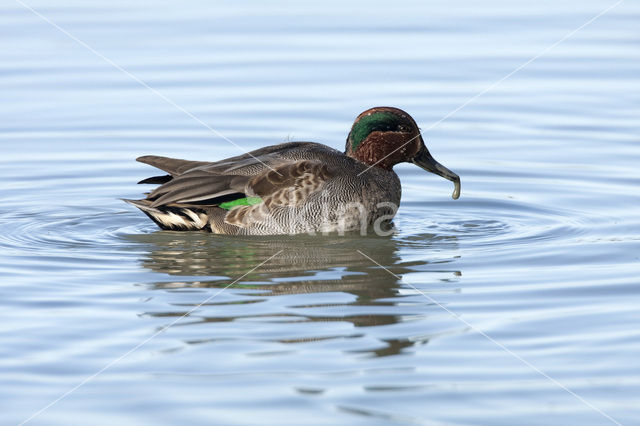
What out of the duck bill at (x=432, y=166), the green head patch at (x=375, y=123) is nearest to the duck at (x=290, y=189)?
the green head patch at (x=375, y=123)

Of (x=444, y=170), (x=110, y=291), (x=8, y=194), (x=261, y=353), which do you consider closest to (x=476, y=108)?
(x=444, y=170)

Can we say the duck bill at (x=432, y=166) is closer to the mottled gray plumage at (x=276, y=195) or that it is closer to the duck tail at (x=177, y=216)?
the mottled gray plumage at (x=276, y=195)

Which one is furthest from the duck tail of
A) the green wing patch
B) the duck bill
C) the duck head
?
the duck bill

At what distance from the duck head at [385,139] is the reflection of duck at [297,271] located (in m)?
0.98

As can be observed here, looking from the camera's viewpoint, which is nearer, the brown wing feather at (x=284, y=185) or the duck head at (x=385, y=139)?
the brown wing feather at (x=284, y=185)

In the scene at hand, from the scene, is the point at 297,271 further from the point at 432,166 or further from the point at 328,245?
the point at 432,166

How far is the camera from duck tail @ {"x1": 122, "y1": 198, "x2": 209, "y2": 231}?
33.9 feet

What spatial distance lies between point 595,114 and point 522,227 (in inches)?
167

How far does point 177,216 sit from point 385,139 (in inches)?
81.2

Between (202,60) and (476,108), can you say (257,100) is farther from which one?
(476,108)

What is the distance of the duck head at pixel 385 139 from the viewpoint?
34.8ft

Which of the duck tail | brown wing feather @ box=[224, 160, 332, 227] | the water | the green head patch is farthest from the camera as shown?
the green head patch

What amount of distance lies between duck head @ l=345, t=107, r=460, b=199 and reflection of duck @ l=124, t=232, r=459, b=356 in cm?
98

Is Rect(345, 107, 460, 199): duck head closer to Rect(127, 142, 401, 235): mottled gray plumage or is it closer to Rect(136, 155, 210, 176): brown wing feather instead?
Rect(127, 142, 401, 235): mottled gray plumage
